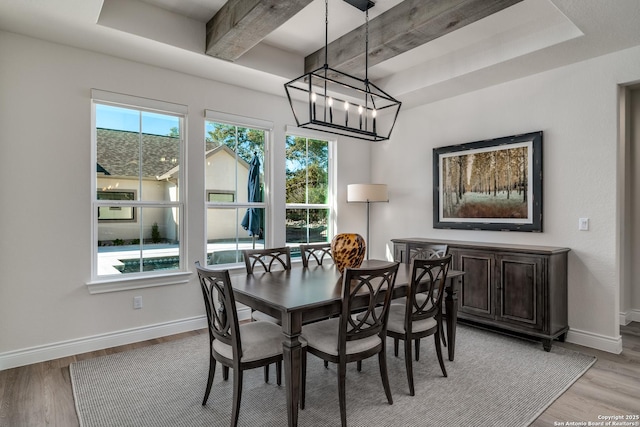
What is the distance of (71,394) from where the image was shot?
2.53 m

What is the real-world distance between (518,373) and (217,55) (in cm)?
374

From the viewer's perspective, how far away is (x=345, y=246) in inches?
115

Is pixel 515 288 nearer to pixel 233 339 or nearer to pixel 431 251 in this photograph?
pixel 431 251

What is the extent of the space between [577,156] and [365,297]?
273cm

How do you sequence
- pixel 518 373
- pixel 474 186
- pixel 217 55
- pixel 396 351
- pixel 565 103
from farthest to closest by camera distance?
pixel 474 186, pixel 565 103, pixel 217 55, pixel 396 351, pixel 518 373

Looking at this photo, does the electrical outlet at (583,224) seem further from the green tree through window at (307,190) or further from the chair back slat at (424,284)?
the green tree through window at (307,190)

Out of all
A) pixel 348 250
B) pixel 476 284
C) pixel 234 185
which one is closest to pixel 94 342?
pixel 234 185

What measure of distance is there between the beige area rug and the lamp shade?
2086mm

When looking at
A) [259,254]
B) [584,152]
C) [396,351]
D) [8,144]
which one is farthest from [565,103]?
[8,144]

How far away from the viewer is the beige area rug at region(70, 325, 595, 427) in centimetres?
223

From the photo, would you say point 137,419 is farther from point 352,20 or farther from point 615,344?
point 615,344

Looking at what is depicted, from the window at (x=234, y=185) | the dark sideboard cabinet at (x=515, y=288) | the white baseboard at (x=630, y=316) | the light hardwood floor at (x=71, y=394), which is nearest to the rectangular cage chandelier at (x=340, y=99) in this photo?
the window at (x=234, y=185)

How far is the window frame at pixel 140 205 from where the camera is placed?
3363 millimetres

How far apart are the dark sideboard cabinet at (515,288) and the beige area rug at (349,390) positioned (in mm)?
257
